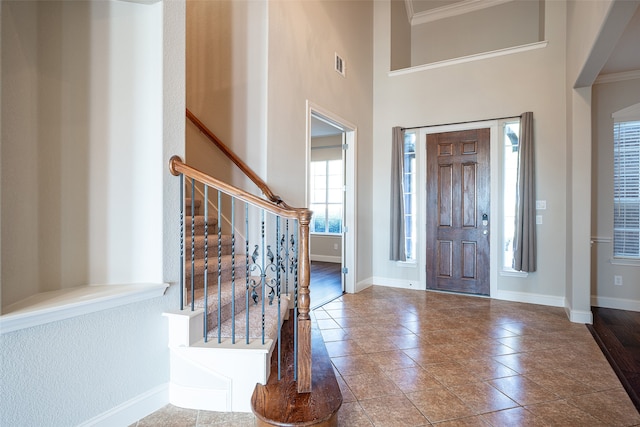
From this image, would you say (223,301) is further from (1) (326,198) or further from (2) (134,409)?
(1) (326,198)

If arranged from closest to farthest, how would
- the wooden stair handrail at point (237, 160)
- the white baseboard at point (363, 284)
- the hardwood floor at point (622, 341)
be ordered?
the hardwood floor at point (622, 341) < the wooden stair handrail at point (237, 160) < the white baseboard at point (363, 284)

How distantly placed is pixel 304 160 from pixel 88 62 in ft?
6.98

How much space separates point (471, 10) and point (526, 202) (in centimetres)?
329

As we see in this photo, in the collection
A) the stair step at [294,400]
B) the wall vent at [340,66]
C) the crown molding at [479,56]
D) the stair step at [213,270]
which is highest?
the crown molding at [479,56]

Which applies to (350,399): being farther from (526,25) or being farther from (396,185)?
(526,25)

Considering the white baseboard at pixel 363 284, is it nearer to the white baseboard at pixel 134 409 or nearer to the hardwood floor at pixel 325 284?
the hardwood floor at pixel 325 284

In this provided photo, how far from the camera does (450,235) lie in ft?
15.7

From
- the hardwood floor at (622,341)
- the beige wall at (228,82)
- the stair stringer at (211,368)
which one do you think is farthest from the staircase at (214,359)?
the hardwood floor at (622,341)

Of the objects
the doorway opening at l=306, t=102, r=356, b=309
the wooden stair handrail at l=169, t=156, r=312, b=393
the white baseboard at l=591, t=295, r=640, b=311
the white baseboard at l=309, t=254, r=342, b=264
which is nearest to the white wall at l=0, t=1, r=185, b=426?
the wooden stair handrail at l=169, t=156, r=312, b=393

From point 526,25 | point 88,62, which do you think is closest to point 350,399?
point 88,62

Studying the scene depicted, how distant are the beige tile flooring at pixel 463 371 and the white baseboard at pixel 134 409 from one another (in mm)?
47

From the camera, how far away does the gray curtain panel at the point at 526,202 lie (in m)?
4.21

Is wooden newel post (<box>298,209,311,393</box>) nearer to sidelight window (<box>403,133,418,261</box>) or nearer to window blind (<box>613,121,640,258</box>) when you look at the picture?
sidelight window (<box>403,133,418,261</box>)

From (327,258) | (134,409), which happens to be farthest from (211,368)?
(327,258)
